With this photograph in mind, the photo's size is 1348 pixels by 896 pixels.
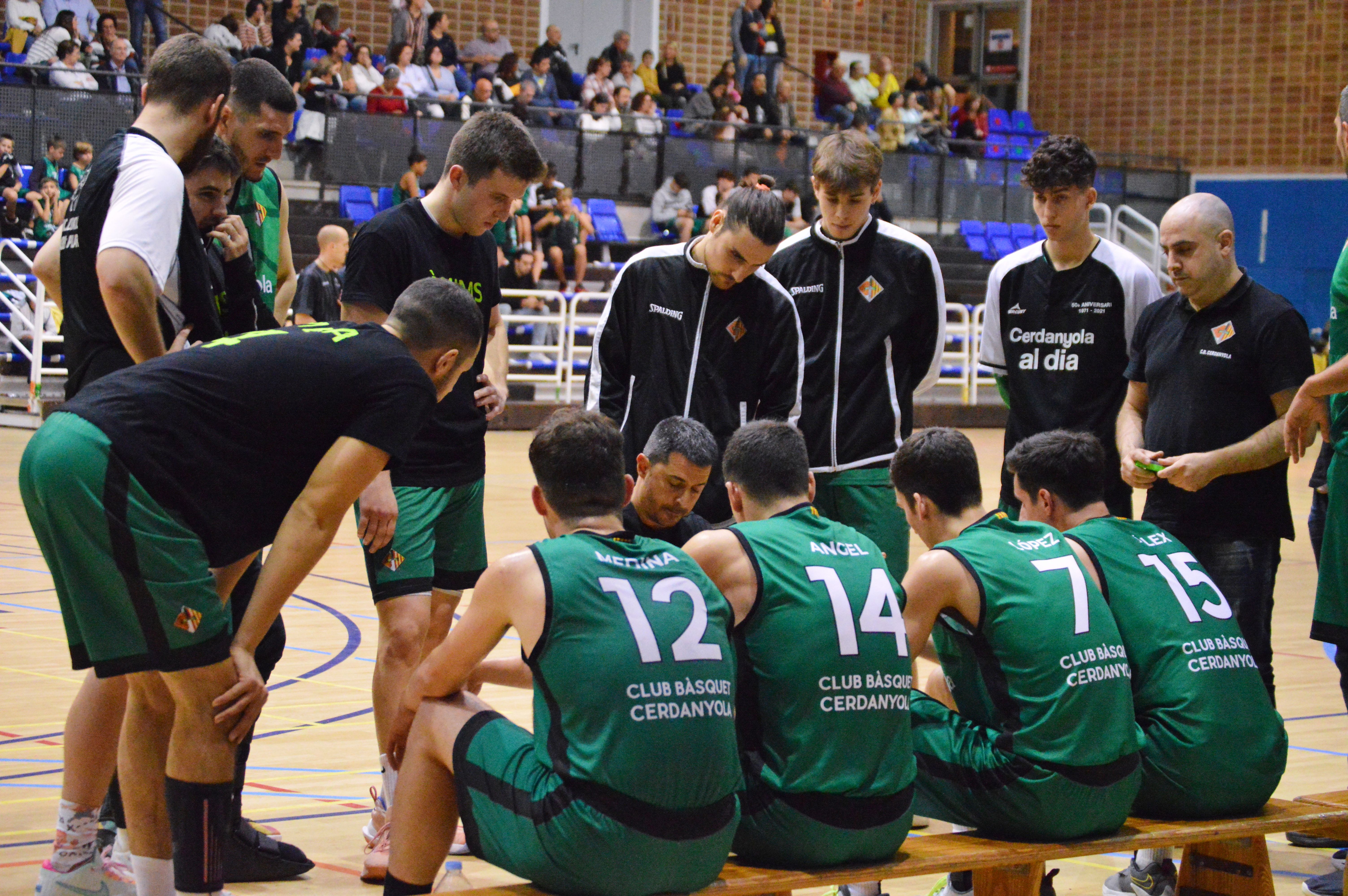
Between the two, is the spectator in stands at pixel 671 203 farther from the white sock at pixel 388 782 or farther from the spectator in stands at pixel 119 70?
the white sock at pixel 388 782

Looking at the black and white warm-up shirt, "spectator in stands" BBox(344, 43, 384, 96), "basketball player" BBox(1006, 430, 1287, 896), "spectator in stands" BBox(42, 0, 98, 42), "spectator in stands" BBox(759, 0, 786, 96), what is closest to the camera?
"basketball player" BBox(1006, 430, 1287, 896)

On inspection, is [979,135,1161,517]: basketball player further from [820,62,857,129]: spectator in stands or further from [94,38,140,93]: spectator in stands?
[820,62,857,129]: spectator in stands

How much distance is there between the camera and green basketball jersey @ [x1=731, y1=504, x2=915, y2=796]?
10.1 ft

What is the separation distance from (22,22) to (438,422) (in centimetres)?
1407

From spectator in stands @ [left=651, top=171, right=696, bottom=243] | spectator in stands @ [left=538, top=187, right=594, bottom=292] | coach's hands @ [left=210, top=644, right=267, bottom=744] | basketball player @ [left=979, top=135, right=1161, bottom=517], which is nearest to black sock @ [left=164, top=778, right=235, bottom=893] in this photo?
coach's hands @ [left=210, top=644, right=267, bottom=744]

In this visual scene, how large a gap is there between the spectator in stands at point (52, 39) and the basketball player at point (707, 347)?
13087 mm

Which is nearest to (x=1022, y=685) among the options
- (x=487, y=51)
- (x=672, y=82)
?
(x=487, y=51)

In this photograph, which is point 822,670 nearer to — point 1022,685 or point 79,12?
point 1022,685

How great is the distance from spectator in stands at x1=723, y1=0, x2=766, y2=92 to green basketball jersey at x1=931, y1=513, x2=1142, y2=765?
1923 cm

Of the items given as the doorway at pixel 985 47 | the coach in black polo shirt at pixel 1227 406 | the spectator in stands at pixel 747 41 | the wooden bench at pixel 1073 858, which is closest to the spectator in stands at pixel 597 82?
the spectator in stands at pixel 747 41

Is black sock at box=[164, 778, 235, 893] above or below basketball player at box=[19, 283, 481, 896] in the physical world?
below

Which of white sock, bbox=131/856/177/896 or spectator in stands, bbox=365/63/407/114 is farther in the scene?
spectator in stands, bbox=365/63/407/114

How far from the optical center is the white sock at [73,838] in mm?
3373

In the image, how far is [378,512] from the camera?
3.63m
